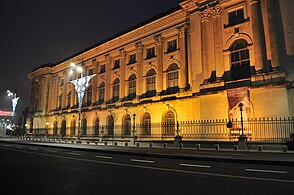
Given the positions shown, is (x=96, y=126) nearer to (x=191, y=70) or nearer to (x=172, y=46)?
(x=172, y=46)

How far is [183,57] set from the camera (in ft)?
91.2

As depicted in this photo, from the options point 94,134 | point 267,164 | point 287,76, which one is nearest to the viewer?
point 267,164

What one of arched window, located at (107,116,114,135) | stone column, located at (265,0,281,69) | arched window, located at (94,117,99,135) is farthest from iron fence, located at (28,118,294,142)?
stone column, located at (265,0,281,69)

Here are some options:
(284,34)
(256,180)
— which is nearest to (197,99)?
(284,34)

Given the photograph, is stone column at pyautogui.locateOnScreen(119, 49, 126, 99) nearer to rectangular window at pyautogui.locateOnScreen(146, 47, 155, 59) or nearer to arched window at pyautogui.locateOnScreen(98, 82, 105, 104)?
rectangular window at pyautogui.locateOnScreen(146, 47, 155, 59)

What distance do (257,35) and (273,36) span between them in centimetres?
138

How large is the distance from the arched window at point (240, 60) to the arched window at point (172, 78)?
7.61m

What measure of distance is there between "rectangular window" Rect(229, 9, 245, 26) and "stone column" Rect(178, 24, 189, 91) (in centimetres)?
561

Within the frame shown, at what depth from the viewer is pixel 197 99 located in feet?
79.9

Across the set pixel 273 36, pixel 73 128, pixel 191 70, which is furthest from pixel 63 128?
pixel 273 36

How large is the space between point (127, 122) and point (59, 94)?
2340cm

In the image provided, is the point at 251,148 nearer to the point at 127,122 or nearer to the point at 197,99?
the point at 197,99

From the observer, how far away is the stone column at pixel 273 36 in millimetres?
19906

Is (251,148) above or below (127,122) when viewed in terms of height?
below
